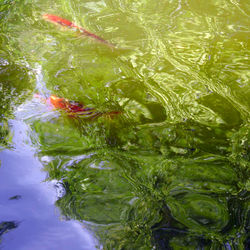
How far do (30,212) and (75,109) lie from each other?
809mm

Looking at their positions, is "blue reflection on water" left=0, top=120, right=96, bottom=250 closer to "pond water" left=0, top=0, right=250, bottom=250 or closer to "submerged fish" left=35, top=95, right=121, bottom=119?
"pond water" left=0, top=0, right=250, bottom=250

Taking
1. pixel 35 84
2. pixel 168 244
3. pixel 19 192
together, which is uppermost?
pixel 35 84

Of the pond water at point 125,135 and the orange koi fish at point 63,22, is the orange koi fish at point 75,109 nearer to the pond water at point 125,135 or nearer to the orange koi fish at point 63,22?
the pond water at point 125,135

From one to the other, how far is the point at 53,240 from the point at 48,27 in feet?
7.46

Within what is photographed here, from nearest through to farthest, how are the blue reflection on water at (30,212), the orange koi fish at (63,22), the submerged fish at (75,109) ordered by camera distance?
1. the blue reflection on water at (30,212)
2. the submerged fish at (75,109)
3. the orange koi fish at (63,22)

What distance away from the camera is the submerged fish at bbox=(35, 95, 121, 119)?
1.94 meters

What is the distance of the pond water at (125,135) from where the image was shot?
4.47ft

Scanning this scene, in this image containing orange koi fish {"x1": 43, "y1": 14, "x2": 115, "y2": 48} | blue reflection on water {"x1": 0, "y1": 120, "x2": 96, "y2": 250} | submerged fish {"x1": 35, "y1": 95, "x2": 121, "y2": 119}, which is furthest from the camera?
orange koi fish {"x1": 43, "y1": 14, "x2": 115, "y2": 48}

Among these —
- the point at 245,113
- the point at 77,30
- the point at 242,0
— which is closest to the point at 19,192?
the point at 245,113

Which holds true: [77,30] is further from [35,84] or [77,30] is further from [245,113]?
[245,113]

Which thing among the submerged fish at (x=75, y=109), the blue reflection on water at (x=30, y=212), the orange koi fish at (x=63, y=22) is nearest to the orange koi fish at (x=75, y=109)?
the submerged fish at (x=75, y=109)

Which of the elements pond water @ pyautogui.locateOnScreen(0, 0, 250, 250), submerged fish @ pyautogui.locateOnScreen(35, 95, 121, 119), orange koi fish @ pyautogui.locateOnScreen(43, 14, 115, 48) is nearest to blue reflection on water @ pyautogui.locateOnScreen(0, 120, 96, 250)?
pond water @ pyautogui.locateOnScreen(0, 0, 250, 250)

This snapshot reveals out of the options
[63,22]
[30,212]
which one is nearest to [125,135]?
[30,212]

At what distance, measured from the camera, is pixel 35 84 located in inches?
85.0
